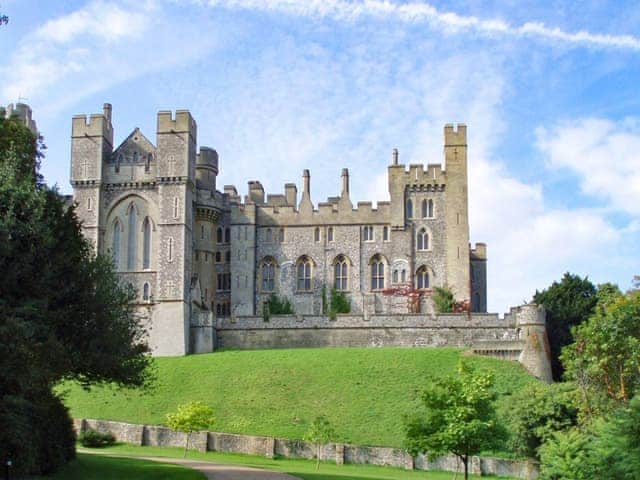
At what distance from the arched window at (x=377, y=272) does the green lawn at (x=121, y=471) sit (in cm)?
3519

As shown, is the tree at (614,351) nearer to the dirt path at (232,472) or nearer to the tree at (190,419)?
the dirt path at (232,472)

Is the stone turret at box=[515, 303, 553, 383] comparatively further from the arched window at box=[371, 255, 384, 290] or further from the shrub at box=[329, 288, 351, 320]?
the shrub at box=[329, 288, 351, 320]

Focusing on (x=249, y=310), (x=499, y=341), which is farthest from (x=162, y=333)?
(x=499, y=341)

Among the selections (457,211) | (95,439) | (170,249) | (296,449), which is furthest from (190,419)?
(457,211)

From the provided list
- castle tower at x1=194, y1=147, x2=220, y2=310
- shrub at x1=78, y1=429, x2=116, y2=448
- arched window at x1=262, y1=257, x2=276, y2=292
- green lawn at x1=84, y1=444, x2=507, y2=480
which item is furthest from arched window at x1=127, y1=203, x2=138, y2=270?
green lawn at x1=84, y1=444, x2=507, y2=480

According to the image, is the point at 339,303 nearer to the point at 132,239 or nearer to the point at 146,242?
the point at 146,242

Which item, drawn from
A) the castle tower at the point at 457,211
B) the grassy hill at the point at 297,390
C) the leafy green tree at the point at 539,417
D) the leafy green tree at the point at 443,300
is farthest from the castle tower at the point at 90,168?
the leafy green tree at the point at 539,417

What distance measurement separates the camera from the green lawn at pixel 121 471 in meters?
31.4

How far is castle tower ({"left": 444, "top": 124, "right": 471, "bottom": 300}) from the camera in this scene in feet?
222

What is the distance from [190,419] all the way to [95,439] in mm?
4480

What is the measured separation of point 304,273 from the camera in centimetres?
7050

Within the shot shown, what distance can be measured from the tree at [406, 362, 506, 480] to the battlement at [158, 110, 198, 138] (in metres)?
32.4

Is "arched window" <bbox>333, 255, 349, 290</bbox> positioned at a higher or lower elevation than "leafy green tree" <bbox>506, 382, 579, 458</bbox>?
higher

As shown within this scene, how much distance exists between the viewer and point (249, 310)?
69.2m
